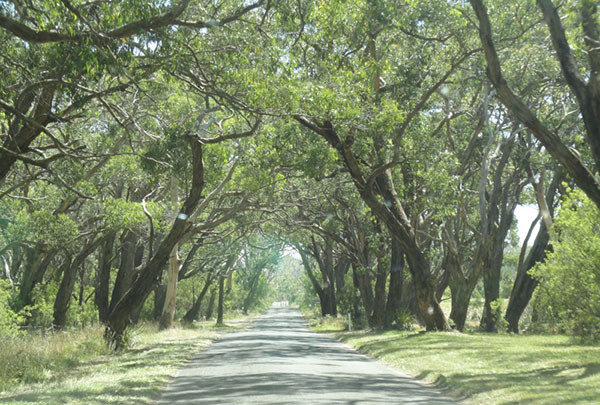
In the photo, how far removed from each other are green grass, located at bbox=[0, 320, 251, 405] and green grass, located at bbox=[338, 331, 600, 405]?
5.53 m

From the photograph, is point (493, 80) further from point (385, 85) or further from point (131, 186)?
point (131, 186)

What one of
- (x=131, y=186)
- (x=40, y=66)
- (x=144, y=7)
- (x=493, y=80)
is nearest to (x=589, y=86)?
(x=493, y=80)

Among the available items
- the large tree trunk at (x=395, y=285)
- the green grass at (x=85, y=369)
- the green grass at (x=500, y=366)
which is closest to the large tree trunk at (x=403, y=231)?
the green grass at (x=500, y=366)

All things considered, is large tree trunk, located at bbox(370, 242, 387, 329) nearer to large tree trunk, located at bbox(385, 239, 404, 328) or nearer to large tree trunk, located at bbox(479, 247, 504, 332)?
large tree trunk, located at bbox(385, 239, 404, 328)

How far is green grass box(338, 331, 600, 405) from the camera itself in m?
10.2

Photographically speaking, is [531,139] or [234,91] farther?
[531,139]

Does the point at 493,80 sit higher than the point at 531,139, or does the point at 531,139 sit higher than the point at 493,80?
the point at 531,139

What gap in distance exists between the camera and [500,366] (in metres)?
14.1

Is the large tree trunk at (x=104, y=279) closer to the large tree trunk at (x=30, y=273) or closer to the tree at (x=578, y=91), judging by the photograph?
the large tree trunk at (x=30, y=273)

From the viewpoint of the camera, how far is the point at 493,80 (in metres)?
12.4

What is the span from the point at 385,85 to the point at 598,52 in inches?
455

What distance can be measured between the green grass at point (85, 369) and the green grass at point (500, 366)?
218 inches

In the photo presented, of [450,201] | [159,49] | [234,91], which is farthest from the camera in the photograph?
[450,201]

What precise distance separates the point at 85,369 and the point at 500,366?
9.68m
